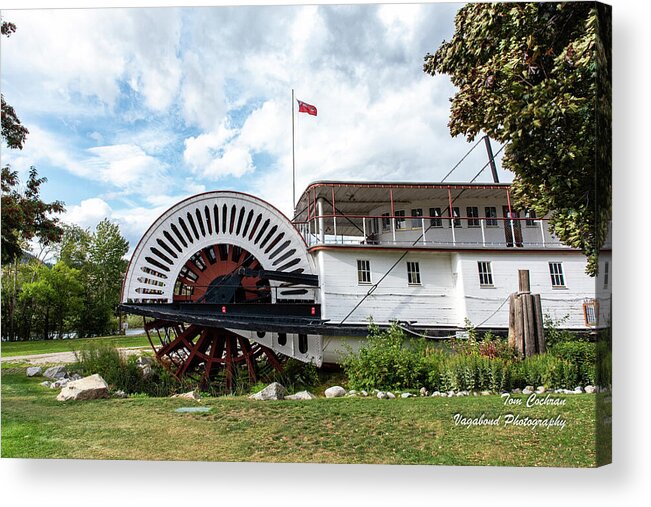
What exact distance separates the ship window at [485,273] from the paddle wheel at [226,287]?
247 centimetres

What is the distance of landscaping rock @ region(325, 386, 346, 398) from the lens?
6387 millimetres

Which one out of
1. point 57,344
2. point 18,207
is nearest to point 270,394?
point 57,344

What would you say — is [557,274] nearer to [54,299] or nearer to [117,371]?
[117,371]

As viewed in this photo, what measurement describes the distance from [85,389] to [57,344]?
3.43ft

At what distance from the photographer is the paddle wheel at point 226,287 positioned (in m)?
7.34

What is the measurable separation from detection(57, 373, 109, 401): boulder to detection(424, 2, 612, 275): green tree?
604cm

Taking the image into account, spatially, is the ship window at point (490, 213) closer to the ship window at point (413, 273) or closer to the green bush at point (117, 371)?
the ship window at point (413, 273)

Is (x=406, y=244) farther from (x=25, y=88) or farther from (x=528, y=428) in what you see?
(x=25, y=88)

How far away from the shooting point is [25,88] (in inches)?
243

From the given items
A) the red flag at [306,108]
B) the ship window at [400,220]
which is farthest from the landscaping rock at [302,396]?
the red flag at [306,108]

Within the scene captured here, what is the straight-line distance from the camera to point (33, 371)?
21.2 ft

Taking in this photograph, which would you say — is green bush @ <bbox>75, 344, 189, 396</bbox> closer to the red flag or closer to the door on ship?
the red flag

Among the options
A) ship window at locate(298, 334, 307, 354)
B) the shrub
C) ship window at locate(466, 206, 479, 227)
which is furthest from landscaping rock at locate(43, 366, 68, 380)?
ship window at locate(466, 206, 479, 227)

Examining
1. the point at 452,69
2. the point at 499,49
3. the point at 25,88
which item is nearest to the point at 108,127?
the point at 25,88
